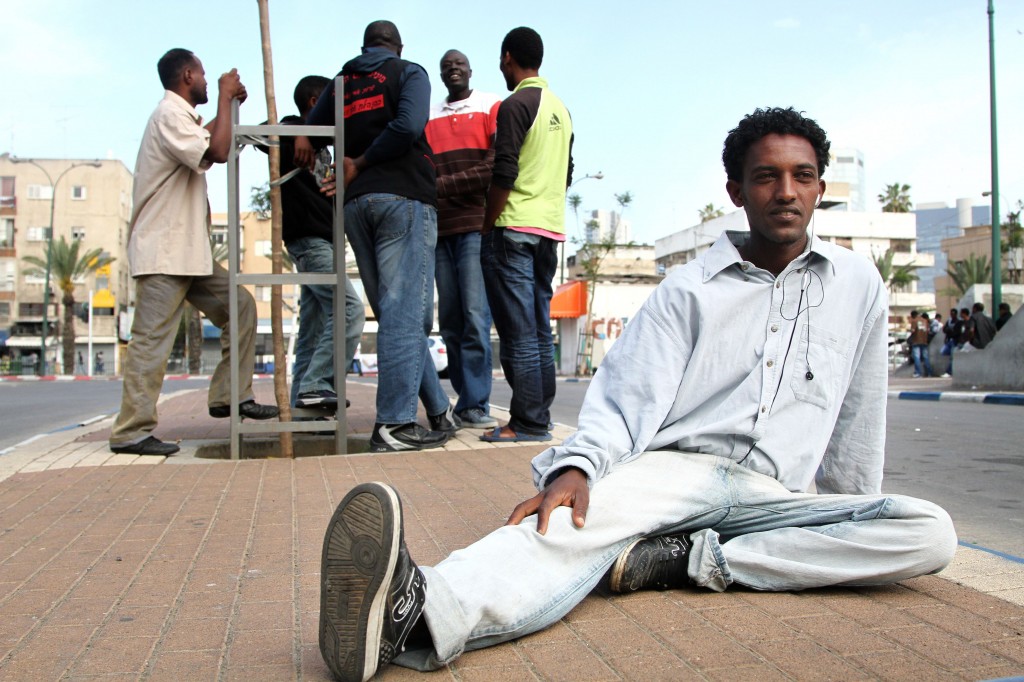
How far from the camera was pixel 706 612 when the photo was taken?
2406 millimetres

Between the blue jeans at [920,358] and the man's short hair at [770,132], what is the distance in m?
26.5

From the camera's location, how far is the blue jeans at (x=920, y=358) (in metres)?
27.1

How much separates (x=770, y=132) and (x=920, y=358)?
88.5 feet

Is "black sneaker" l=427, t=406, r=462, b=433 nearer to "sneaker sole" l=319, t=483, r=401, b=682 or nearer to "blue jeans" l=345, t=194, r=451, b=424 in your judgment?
"blue jeans" l=345, t=194, r=451, b=424

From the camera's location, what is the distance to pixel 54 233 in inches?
2832

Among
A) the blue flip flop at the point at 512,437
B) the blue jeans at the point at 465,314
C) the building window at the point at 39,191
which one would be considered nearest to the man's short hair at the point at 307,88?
the blue jeans at the point at 465,314

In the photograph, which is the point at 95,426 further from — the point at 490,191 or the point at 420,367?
the point at 490,191

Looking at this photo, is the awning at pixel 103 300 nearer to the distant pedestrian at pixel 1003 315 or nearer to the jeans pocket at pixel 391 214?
the distant pedestrian at pixel 1003 315

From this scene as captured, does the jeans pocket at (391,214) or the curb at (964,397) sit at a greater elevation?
the jeans pocket at (391,214)

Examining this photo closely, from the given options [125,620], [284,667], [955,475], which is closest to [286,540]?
[125,620]

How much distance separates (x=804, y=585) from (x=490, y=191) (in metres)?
3.53

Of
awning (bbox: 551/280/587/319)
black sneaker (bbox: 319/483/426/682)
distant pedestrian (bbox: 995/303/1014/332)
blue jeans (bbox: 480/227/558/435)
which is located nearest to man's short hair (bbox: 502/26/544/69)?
blue jeans (bbox: 480/227/558/435)

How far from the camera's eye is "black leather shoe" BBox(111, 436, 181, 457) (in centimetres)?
536

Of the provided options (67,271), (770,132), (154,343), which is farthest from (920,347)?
(67,271)
